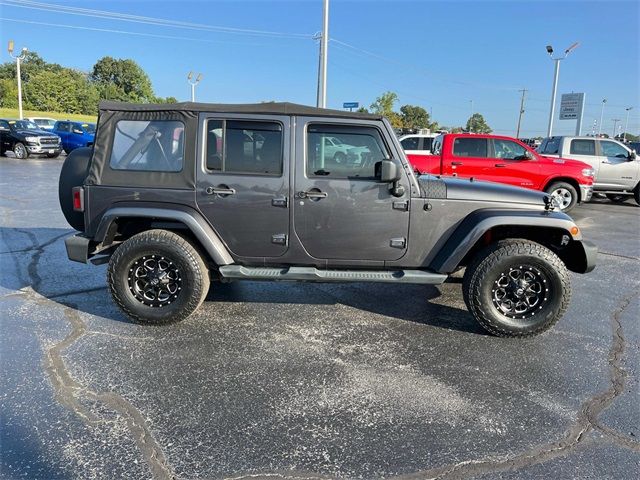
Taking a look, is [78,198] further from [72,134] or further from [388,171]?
[72,134]

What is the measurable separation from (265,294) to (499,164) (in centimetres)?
768

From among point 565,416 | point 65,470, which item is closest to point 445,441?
point 565,416

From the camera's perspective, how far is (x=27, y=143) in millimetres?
22312

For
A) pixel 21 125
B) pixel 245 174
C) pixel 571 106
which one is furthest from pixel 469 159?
pixel 571 106

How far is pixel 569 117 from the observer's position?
3994 cm

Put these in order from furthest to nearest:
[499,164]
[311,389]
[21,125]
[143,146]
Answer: [21,125] → [499,164] → [143,146] → [311,389]

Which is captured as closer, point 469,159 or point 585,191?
point 469,159

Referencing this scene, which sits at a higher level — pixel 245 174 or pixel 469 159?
pixel 469 159

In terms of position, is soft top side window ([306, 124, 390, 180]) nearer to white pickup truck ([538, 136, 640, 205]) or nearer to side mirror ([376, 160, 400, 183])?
side mirror ([376, 160, 400, 183])

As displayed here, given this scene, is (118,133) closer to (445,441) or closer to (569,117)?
(445,441)

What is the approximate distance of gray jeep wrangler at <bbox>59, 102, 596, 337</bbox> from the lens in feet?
13.1

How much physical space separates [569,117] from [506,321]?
1675 inches

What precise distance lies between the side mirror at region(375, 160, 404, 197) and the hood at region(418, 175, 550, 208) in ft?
0.77

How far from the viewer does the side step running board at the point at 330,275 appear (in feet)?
13.3
